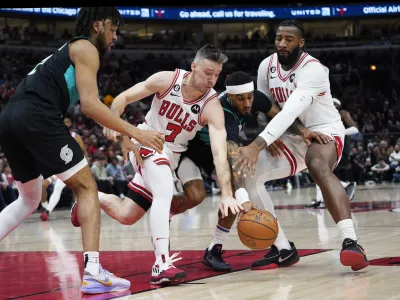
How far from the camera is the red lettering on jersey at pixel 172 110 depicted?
529 cm

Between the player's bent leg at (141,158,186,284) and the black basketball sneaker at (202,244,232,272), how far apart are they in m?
0.52

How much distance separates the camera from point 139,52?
30.7 metres

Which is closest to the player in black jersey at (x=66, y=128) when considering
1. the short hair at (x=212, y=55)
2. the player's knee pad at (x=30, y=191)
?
the player's knee pad at (x=30, y=191)

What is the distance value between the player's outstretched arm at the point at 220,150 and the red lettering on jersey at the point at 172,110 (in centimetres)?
20

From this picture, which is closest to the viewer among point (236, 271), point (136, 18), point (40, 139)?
point (40, 139)

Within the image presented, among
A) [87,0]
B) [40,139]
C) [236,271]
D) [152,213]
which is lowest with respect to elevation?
[236,271]

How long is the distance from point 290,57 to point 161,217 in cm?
165

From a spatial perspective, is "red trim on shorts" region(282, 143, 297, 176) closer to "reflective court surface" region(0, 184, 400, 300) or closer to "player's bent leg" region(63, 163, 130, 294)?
"reflective court surface" region(0, 184, 400, 300)

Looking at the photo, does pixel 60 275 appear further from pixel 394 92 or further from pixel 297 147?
pixel 394 92

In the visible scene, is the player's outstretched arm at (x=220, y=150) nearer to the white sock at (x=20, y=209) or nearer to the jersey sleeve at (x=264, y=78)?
the jersey sleeve at (x=264, y=78)

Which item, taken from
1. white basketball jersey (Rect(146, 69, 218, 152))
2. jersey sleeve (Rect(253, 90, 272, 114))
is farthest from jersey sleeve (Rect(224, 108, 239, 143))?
white basketball jersey (Rect(146, 69, 218, 152))

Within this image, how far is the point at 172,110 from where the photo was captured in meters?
5.30

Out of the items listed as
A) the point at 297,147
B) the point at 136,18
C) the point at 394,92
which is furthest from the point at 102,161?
the point at 394,92

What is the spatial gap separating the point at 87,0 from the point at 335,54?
28.7 metres
